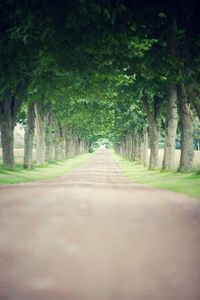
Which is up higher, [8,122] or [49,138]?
[8,122]

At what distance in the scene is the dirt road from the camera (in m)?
5.14

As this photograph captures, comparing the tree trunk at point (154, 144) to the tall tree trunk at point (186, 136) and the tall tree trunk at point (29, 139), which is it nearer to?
the tall tree trunk at point (186, 136)

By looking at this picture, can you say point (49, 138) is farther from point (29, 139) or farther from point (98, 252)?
point (98, 252)

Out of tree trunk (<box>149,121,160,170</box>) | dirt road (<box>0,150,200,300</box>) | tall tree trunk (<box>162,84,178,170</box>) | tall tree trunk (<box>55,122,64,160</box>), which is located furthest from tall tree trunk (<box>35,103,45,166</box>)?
dirt road (<box>0,150,200,300</box>)

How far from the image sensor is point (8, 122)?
30328mm

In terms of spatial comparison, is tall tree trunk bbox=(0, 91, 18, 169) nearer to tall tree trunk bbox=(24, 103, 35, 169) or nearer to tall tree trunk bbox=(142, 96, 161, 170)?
tall tree trunk bbox=(24, 103, 35, 169)

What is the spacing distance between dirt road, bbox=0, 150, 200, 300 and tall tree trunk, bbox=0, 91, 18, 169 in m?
17.9

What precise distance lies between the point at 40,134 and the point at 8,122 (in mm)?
10732

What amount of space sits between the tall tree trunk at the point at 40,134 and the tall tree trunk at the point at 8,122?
8.80 metres

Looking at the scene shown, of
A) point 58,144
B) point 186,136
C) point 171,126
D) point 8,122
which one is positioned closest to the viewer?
point 186,136

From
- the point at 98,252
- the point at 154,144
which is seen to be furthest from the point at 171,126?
the point at 98,252

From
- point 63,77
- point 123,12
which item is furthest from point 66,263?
point 63,77

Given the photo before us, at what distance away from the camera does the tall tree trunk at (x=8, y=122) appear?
30.2m

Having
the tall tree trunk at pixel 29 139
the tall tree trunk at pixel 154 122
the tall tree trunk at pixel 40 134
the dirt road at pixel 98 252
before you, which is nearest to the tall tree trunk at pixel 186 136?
the tall tree trunk at pixel 154 122
